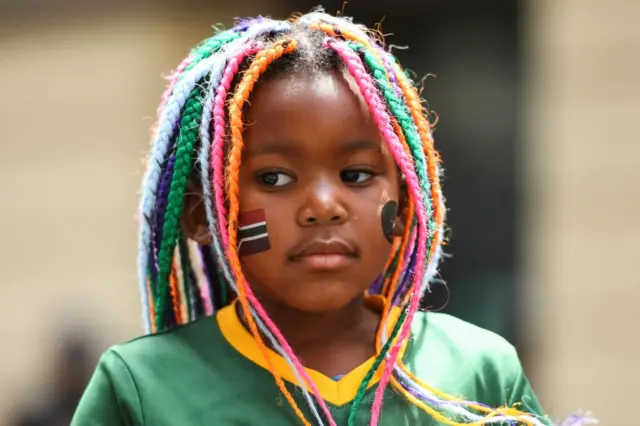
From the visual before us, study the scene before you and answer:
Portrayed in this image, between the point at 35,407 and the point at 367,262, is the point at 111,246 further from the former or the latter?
the point at 367,262

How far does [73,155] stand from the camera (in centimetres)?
484

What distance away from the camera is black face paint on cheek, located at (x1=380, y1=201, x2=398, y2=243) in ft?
5.69

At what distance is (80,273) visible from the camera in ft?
15.6

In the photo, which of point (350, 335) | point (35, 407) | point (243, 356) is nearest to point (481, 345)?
point (350, 335)

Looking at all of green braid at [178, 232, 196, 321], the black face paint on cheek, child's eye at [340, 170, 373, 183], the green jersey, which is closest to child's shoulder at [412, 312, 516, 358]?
the green jersey

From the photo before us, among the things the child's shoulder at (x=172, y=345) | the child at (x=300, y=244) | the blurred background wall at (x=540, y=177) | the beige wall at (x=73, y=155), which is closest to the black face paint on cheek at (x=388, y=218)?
the child at (x=300, y=244)

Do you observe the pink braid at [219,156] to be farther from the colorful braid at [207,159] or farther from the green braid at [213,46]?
the green braid at [213,46]

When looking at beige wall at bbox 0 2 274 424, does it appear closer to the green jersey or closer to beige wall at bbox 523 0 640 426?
beige wall at bbox 523 0 640 426

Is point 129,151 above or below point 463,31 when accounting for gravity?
below

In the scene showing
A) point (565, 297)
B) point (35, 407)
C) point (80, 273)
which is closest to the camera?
point (35, 407)

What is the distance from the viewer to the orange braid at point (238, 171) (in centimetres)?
167

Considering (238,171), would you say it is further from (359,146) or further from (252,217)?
(359,146)

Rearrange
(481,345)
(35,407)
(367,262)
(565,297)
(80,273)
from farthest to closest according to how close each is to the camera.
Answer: (80,273)
(565,297)
(35,407)
(481,345)
(367,262)

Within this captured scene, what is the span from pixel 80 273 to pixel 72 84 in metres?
0.86
